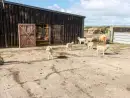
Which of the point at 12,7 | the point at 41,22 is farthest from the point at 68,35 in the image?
the point at 12,7

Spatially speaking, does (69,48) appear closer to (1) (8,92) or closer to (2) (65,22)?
(2) (65,22)

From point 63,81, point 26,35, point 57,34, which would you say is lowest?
point 63,81

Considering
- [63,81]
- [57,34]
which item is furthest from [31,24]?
[63,81]

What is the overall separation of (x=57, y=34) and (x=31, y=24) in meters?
3.10

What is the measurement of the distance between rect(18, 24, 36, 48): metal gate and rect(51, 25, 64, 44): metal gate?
2.26 meters

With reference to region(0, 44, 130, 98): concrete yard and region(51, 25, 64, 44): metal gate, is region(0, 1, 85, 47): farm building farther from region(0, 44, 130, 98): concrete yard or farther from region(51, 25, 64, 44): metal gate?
region(0, 44, 130, 98): concrete yard

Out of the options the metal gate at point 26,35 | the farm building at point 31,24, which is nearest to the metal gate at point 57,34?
the farm building at point 31,24

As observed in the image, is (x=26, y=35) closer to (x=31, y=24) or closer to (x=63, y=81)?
(x=31, y=24)

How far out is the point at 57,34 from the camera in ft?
56.1

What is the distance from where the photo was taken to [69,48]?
14.1 metres

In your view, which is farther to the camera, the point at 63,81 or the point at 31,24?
the point at 31,24

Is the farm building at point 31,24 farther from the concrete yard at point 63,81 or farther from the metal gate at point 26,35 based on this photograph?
the concrete yard at point 63,81

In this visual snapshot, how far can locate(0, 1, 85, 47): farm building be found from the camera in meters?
14.2

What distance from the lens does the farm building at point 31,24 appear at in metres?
14.2
